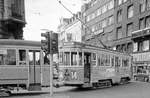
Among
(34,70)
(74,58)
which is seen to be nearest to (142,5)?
(74,58)

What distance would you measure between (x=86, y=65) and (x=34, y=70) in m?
3.98

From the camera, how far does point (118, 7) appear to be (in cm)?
4750

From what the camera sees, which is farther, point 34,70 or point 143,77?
point 143,77

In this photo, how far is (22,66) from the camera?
48.4ft

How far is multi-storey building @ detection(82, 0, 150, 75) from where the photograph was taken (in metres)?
38.5

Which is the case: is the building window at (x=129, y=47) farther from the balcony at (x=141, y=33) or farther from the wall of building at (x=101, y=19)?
the wall of building at (x=101, y=19)

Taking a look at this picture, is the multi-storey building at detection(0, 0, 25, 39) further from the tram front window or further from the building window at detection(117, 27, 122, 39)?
the building window at detection(117, 27, 122, 39)

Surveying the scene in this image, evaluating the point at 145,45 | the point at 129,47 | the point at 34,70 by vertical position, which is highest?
the point at 145,45

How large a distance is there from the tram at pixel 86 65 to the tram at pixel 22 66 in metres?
1.70

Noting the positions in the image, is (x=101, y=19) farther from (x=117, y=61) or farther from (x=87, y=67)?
(x=87, y=67)

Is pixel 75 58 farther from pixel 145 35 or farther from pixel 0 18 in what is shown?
pixel 145 35

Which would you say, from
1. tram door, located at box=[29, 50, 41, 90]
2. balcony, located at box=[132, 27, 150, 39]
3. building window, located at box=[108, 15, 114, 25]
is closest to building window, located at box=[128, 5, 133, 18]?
balcony, located at box=[132, 27, 150, 39]

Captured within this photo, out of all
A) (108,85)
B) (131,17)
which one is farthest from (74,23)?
(108,85)

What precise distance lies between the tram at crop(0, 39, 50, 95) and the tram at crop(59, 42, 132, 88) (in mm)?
1703
